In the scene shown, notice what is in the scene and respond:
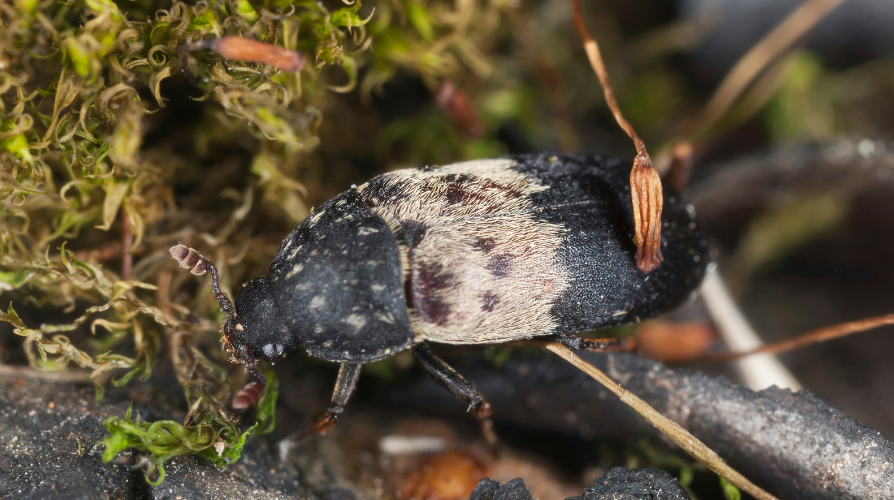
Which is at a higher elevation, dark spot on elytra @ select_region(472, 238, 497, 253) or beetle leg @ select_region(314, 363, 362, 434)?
dark spot on elytra @ select_region(472, 238, 497, 253)

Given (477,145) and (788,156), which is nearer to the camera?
(788,156)

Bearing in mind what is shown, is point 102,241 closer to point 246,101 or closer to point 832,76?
point 246,101

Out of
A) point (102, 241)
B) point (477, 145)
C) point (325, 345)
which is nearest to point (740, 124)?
point (477, 145)

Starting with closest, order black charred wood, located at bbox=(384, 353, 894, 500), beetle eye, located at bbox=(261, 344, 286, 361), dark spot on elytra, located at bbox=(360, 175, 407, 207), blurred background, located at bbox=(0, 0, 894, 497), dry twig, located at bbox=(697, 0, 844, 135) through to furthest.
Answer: black charred wood, located at bbox=(384, 353, 894, 500) < blurred background, located at bbox=(0, 0, 894, 497) < beetle eye, located at bbox=(261, 344, 286, 361) < dark spot on elytra, located at bbox=(360, 175, 407, 207) < dry twig, located at bbox=(697, 0, 844, 135)

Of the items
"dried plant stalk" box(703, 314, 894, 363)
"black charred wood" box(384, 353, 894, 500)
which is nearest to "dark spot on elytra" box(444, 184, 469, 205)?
"black charred wood" box(384, 353, 894, 500)

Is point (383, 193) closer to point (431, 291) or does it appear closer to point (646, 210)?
point (431, 291)

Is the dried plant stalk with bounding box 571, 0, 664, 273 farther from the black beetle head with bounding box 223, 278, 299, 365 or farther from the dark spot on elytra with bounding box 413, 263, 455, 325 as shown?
the black beetle head with bounding box 223, 278, 299, 365

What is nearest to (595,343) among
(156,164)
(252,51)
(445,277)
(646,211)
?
(646,211)
